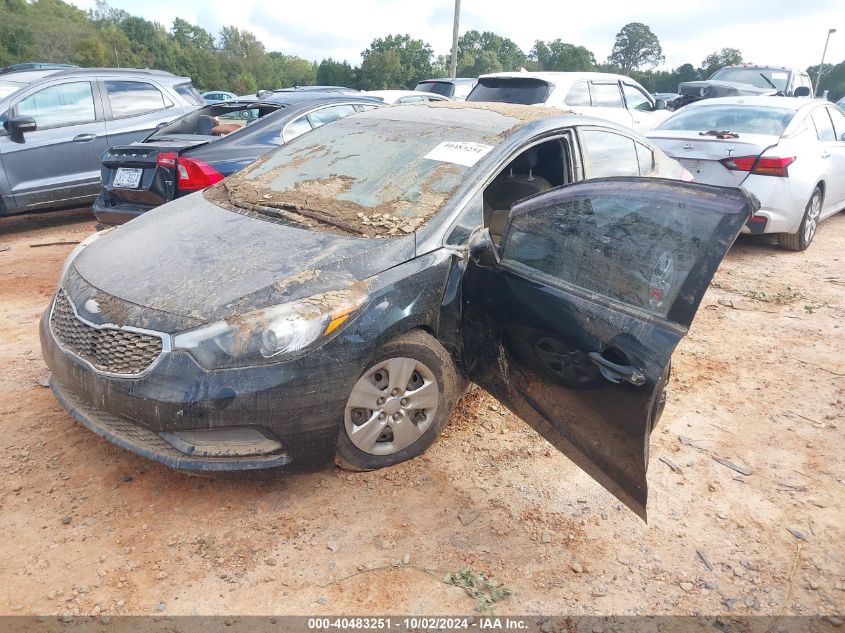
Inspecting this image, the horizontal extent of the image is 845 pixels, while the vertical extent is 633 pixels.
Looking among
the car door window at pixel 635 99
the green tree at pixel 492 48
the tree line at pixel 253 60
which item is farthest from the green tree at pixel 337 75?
the car door window at pixel 635 99

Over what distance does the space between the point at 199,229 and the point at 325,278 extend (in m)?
0.95

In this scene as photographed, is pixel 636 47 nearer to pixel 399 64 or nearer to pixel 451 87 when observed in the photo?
pixel 399 64

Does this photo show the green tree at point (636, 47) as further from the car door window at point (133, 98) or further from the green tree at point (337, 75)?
the car door window at point (133, 98)

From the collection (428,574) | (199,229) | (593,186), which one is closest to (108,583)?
(428,574)

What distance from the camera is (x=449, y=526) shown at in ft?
8.62

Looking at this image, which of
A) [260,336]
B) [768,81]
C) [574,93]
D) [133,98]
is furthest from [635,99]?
[260,336]

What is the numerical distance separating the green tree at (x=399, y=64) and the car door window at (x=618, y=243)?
3986 cm

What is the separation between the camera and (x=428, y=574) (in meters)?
2.38

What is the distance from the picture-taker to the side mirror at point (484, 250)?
9.39 ft

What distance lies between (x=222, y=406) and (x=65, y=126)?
21.0 ft

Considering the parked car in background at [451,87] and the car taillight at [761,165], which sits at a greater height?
the parked car in background at [451,87]

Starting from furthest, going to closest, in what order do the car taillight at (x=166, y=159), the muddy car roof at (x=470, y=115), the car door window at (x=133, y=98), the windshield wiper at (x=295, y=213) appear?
the car door window at (x=133, y=98)
the car taillight at (x=166, y=159)
the muddy car roof at (x=470, y=115)
the windshield wiper at (x=295, y=213)

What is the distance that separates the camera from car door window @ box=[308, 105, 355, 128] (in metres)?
5.87

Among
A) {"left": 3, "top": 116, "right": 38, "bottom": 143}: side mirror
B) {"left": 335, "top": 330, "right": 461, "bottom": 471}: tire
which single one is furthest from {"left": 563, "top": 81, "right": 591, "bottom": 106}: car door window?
{"left": 335, "top": 330, "right": 461, "bottom": 471}: tire
